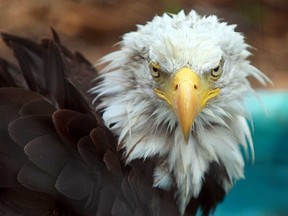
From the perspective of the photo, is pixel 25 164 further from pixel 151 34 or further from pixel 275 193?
pixel 275 193

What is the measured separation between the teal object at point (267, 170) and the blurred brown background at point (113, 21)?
1.16 ft

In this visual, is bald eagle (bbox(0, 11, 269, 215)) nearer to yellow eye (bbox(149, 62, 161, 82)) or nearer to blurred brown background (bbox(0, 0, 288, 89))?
yellow eye (bbox(149, 62, 161, 82))

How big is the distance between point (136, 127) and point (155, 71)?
0.17 metres

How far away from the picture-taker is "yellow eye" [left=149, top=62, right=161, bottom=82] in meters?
1.96

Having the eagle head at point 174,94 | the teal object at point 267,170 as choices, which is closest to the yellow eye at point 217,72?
the eagle head at point 174,94

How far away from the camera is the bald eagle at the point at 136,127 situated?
186 cm

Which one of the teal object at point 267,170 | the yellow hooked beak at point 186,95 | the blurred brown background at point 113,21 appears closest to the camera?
the yellow hooked beak at point 186,95

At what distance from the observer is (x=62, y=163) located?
187 centimetres

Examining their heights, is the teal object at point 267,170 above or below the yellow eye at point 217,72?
below

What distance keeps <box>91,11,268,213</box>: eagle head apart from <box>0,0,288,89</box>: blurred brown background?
994mm

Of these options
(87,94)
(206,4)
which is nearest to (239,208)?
(206,4)

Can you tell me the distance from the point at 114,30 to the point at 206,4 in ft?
1.83

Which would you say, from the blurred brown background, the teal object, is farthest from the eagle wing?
the blurred brown background

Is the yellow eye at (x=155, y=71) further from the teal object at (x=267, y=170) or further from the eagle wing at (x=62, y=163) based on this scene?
the teal object at (x=267, y=170)
